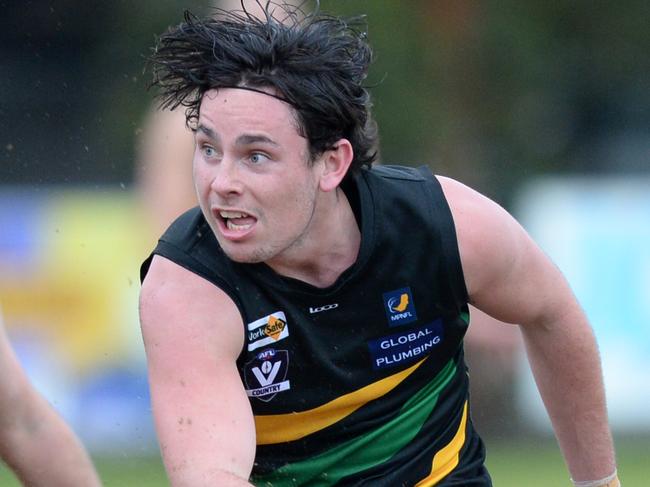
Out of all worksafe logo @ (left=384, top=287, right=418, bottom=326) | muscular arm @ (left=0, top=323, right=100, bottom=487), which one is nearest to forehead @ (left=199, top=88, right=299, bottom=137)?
worksafe logo @ (left=384, top=287, right=418, bottom=326)

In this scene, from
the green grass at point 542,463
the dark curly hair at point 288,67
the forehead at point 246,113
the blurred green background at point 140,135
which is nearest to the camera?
the forehead at point 246,113

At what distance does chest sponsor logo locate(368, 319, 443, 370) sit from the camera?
4652mm

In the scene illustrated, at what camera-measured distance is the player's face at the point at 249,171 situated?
4230 mm

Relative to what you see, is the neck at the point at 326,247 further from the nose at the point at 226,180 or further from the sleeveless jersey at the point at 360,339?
the nose at the point at 226,180

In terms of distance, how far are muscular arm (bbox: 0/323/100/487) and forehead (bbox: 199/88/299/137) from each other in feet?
3.35

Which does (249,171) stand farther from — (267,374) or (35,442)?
(35,442)

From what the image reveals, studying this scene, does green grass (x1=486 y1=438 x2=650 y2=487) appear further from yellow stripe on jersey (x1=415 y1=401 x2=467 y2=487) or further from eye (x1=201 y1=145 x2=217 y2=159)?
eye (x1=201 y1=145 x2=217 y2=159)

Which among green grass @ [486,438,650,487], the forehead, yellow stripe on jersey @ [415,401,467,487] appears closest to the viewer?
the forehead

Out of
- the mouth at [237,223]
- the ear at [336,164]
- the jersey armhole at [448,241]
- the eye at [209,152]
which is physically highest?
the eye at [209,152]

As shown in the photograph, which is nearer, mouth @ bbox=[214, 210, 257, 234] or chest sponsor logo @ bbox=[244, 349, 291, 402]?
mouth @ bbox=[214, 210, 257, 234]

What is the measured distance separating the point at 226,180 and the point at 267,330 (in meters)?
0.51

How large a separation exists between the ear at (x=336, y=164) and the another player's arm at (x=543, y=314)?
13.9 inches

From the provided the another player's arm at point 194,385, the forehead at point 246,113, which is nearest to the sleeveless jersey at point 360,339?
the another player's arm at point 194,385

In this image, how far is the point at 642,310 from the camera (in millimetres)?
10484
